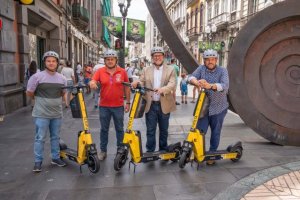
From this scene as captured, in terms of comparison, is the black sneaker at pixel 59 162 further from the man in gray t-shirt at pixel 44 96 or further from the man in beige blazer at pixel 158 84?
the man in beige blazer at pixel 158 84

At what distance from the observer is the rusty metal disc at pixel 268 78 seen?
5.71 metres

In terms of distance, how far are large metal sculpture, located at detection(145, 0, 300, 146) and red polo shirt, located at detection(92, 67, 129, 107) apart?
1.54 metres

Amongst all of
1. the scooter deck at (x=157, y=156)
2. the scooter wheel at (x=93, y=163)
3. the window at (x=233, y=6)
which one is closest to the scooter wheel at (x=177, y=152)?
the scooter deck at (x=157, y=156)

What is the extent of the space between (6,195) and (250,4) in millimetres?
26503

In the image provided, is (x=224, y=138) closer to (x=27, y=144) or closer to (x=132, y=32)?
(x=27, y=144)

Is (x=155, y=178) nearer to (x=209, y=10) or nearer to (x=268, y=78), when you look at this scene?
(x=268, y=78)

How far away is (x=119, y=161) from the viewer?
4371 millimetres

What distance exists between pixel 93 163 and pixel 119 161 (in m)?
0.35

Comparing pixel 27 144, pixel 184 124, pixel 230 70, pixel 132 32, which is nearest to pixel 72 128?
pixel 27 144

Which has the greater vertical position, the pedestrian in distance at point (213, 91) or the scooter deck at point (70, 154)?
the pedestrian in distance at point (213, 91)

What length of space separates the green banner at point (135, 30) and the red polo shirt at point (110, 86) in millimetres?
12421

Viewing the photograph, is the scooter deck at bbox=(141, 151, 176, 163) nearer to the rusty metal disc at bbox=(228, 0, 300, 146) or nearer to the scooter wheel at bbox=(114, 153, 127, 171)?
the scooter wheel at bbox=(114, 153, 127, 171)

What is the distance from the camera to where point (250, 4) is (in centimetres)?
2659

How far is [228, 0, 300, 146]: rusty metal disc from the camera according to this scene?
5715mm
